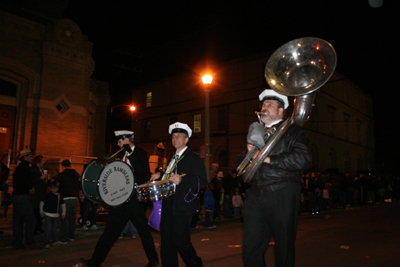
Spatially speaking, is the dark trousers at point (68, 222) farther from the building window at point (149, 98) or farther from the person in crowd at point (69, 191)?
the building window at point (149, 98)

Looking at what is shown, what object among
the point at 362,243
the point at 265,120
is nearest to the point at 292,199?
the point at 265,120

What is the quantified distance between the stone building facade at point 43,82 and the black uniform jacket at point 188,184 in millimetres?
11262

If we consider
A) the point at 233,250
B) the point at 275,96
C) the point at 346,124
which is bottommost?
the point at 233,250

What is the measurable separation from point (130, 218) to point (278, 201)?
2.85 meters

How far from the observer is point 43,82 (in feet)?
52.1

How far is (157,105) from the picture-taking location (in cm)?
4294

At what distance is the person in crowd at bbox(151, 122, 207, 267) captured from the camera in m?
4.30

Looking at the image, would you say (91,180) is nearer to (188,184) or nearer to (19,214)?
(188,184)

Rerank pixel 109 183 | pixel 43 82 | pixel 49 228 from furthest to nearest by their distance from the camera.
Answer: pixel 43 82
pixel 49 228
pixel 109 183

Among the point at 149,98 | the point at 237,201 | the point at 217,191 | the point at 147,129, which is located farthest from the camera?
the point at 149,98

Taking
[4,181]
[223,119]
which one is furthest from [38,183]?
[223,119]

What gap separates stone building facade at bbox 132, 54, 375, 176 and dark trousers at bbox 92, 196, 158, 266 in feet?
82.2

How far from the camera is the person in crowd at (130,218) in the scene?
490 cm

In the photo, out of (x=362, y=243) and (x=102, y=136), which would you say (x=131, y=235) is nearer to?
(x=362, y=243)
